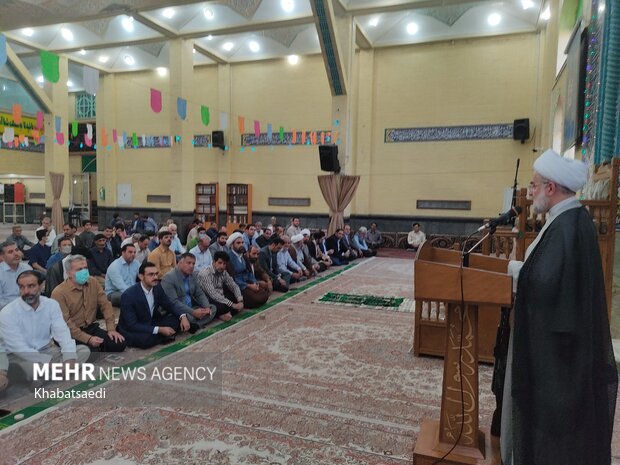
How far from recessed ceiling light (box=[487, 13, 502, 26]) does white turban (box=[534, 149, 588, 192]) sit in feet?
28.9

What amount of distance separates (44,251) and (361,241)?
559 cm

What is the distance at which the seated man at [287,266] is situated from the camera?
18.5ft

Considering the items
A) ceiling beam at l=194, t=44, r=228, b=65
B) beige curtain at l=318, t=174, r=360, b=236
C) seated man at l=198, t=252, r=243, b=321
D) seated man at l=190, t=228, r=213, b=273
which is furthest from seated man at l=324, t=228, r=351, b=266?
ceiling beam at l=194, t=44, r=228, b=65

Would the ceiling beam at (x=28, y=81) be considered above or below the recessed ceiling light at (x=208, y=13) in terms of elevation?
below

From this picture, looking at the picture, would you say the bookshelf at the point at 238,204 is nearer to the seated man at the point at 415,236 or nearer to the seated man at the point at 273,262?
the seated man at the point at 415,236

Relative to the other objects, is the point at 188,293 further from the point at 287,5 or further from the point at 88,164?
the point at 88,164

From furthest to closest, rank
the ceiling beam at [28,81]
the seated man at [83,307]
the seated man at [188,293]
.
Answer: the ceiling beam at [28,81] < the seated man at [188,293] < the seated man at [83,307]

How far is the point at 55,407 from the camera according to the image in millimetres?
2264

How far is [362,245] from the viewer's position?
887 cm

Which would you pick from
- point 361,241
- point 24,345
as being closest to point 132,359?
point 24,345

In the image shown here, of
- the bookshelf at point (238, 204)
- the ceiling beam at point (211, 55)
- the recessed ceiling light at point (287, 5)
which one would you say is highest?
the recessed ceiling light at point (287, 5)

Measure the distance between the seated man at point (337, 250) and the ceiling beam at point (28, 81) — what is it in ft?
24.3

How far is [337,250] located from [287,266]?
2054 mm

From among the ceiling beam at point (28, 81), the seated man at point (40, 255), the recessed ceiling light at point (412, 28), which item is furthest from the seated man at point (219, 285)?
the ceiling beam at point (28, 81)
